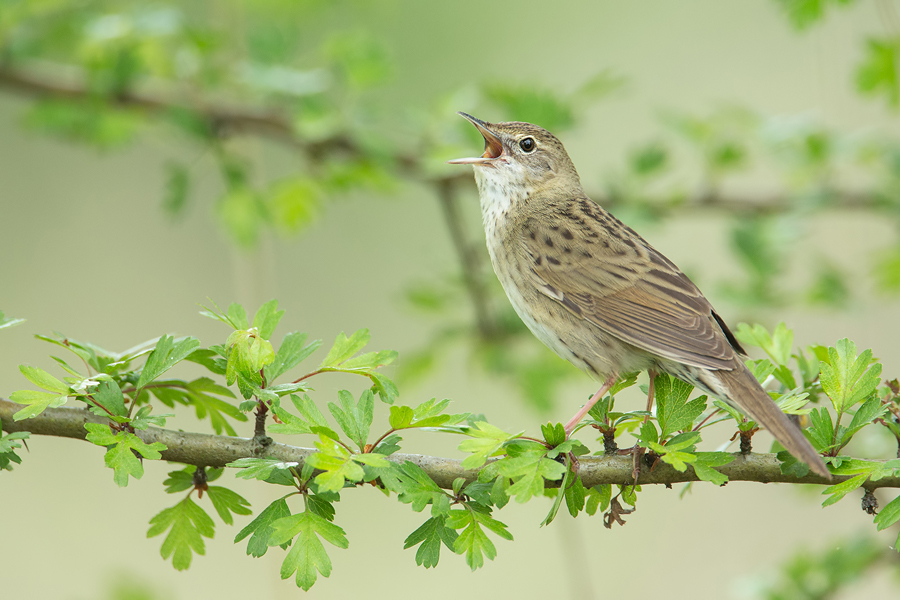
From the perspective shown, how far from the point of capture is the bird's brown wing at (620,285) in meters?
2.58

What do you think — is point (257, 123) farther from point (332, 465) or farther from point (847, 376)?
point (847, 376)

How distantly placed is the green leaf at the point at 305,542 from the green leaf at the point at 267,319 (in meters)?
0.41

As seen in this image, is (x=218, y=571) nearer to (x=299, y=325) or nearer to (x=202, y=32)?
(x=299, y=325)

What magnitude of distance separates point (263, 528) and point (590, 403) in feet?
3.27

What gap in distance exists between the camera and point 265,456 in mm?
1760

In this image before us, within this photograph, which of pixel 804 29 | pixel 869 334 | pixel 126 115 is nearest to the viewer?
pixel 804 29

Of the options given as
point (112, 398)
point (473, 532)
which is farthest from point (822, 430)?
point (112, 398)

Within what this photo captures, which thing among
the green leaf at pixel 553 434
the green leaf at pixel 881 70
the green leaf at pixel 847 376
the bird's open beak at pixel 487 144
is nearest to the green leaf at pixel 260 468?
the green leaf at pixel 553 434

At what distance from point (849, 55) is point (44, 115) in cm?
402

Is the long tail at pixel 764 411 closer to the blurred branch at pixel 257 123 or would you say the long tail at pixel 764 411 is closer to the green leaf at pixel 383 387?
the green leaf at pixel 383 387

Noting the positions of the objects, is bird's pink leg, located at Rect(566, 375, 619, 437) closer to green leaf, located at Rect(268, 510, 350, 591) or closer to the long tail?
the long tail

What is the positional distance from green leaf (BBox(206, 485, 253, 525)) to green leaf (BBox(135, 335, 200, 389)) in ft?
1.04

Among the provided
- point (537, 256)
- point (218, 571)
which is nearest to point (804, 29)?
point (537, 256)

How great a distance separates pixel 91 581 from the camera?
482 cm
